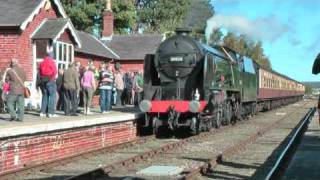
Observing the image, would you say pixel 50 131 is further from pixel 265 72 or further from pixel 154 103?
pixel 265 72

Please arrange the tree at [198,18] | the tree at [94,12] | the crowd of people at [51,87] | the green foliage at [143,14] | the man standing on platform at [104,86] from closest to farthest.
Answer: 1. the crowd of people at [51,87]
2. the man standing on platform at [104,86]
3. the tree at [198,18]
4. the green foliage at [143,14]
5. the tree at [94,12]

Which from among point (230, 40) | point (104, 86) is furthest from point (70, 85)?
point (230, 40)

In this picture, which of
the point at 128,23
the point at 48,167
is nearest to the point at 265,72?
the point at 128,23

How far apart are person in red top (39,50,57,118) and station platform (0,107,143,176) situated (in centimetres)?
147

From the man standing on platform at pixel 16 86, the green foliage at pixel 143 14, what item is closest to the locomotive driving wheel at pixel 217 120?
the man standing on platform at pixel 16 86

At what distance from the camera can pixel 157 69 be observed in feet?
65.2

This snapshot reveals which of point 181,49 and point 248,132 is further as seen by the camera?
point 248,132

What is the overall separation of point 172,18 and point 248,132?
145 feet

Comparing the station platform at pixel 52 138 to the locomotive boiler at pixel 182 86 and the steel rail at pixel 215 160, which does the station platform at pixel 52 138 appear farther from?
the steel rail at pixel 215 160

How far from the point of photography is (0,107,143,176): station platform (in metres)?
11.5

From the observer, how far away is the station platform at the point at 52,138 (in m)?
11.5

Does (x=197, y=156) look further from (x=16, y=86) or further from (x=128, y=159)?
(x=16, y=86)

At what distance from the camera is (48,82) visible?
16156mm

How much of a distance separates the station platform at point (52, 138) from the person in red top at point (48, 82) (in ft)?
4.83
